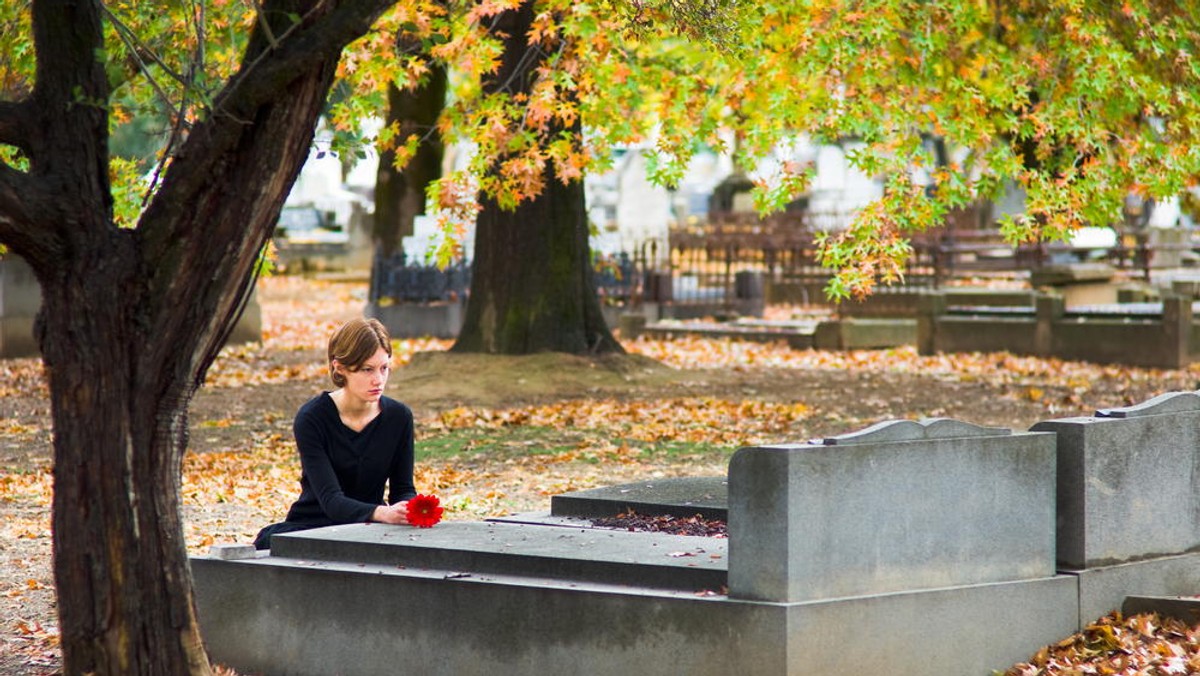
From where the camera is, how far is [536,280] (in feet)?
61.2

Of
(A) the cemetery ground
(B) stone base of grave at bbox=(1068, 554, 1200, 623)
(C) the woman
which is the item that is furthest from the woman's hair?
(B) stone base of grave at bbox=(1068, 554, 1200, 623)

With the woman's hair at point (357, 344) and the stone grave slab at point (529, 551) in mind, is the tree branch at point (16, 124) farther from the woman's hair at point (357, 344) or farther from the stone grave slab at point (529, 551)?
the stone grave slab at point (529, 551)

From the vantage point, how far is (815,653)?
5.79 meters

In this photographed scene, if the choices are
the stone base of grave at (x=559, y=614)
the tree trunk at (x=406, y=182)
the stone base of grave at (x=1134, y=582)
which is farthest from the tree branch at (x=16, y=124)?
the tree trunk at (x=406, y=182)

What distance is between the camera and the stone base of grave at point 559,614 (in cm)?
586

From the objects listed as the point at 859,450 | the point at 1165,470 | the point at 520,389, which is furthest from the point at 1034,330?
the point at 859,450

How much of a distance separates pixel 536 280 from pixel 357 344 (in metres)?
11.8

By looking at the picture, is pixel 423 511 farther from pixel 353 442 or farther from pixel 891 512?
pixel 891 512

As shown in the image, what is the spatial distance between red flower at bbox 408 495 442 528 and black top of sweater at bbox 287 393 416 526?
0.24 metres

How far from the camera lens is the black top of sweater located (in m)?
7.03

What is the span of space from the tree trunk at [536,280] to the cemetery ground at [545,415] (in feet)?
1.27

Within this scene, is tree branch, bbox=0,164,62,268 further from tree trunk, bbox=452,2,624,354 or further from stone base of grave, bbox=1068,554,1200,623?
tree trunk, bbox=452,2,624,354

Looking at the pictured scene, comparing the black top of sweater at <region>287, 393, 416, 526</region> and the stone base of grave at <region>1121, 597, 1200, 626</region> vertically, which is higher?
the black top of sweater at <region>287, 393, 416, 526</region>

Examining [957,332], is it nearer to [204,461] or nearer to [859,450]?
[204,461]
